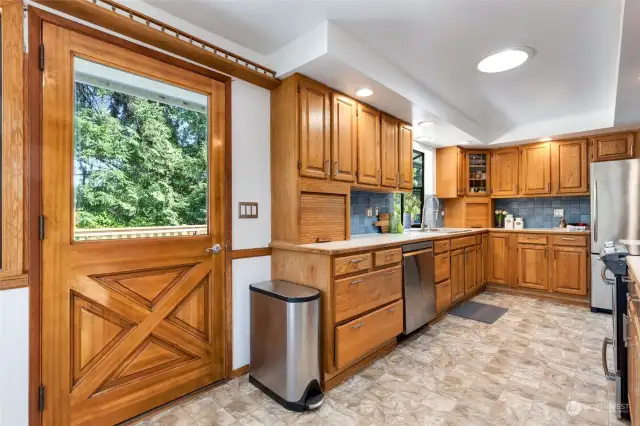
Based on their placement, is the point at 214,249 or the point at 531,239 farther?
the point at 531,239

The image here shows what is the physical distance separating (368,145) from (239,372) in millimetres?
2250

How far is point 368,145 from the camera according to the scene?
302 cm

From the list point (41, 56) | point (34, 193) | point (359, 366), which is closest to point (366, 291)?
point (359, 366)

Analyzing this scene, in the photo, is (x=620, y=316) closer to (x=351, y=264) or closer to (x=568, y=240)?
(x=351, y=264)

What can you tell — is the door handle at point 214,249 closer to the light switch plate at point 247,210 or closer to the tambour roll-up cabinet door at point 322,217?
the light switch plate at point 247,210

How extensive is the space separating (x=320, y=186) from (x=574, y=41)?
2.18 metres

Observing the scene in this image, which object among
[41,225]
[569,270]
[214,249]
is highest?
[41,225]

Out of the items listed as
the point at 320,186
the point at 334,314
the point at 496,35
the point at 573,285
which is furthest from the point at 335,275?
the point at 573,285

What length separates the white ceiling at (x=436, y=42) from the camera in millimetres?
1934

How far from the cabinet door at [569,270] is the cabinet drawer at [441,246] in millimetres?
1801

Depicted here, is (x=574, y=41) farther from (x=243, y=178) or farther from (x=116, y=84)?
(x=116, y=84)

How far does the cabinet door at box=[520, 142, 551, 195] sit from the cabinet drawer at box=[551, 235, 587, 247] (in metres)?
0.73

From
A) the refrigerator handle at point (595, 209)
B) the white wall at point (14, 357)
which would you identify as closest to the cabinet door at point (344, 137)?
the white wall at point (14, 357)

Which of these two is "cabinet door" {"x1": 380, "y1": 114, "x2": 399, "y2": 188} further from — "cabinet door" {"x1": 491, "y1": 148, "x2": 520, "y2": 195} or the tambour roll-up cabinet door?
"cabinet door" {"x1": 491, "y1": 148, "x2": 520, "y2": 195}
